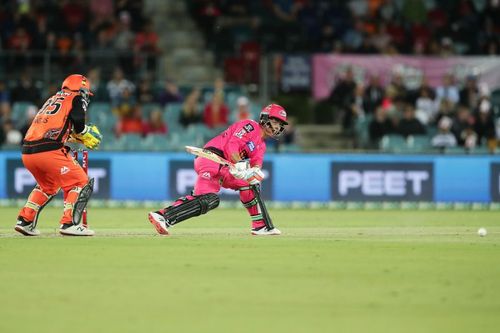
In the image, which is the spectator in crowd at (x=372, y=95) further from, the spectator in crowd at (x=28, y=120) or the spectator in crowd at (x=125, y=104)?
the spectator in crowd at (x=28, y=120)

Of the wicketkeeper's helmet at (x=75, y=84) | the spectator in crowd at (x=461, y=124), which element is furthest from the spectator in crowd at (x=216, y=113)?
the wicketkeeper's helmet at (x=75, y=84)

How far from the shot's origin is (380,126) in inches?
1037

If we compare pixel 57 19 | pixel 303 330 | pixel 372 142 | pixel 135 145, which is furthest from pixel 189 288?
pixel 57 19

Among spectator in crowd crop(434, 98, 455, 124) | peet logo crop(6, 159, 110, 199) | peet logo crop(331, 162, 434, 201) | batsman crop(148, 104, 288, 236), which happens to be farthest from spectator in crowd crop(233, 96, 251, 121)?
batsman crop(148, 104, 288, 236)

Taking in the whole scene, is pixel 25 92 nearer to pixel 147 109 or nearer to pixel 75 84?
pixel 147 109

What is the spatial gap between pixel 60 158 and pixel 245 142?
2392 mm

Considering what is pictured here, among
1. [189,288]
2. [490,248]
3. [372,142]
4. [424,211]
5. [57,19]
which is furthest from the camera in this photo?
[57,19]

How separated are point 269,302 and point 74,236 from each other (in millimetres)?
5757

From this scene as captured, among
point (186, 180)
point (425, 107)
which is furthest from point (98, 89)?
point (425, 107)

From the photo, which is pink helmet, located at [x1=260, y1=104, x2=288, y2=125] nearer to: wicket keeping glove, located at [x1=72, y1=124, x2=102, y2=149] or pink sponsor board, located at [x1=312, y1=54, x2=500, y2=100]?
wicket keeping glove, located at [x1=72, y1=124, x2=102, y2=149]

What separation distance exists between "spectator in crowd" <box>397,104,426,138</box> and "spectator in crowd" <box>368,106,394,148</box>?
0.23 metres

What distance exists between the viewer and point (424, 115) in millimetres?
27672

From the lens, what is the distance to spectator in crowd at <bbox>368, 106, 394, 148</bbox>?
86.4ft

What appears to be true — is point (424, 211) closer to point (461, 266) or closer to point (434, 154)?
point (434, 154)
